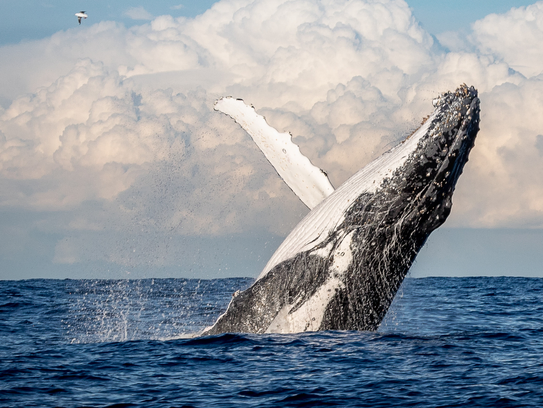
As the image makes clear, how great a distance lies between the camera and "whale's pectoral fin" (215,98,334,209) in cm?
810

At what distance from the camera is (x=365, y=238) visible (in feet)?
23.6

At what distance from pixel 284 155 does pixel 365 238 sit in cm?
182

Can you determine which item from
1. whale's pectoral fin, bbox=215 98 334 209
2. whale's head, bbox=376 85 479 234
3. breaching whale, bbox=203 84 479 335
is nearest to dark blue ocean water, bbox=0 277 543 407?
breaching whale, bbox=203 84 479 335

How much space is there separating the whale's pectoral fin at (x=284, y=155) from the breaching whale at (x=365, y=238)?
0.32 m

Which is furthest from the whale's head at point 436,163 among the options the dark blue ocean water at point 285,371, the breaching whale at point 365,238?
the dark blue ocean water at point 285,371

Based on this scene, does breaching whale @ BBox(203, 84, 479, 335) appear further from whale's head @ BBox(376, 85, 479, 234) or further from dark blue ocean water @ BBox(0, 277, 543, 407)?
dark blue ocean water @ BBox(0, 277, 543, 407)

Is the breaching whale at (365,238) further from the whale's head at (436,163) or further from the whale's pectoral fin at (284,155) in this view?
the whale's pectoral fin at (284,155)

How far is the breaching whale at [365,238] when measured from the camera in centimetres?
684

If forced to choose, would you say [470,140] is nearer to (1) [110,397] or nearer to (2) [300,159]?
(2) [300,159]

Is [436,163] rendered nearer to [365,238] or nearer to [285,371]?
[365,238]

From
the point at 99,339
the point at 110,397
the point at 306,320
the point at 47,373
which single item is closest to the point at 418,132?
Result: the point at 306,320

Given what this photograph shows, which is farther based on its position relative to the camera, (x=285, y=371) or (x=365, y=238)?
(x=365, y=238)

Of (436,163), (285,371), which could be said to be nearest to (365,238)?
(436,163)

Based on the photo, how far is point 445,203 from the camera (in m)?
7.02
